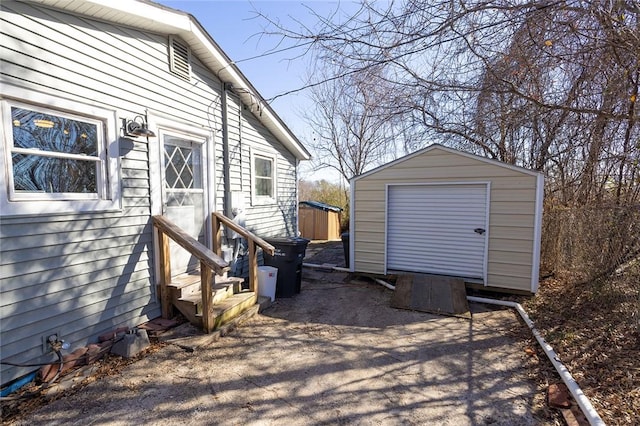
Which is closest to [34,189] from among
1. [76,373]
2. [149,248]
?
[149,248]

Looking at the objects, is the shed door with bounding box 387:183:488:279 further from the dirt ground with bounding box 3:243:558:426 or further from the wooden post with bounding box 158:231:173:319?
the wooden post with bounding box 158:231:173:319

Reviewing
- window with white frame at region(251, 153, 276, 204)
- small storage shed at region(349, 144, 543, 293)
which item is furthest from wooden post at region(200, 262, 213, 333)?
small storage shed at region(349, 144, 543, 293)

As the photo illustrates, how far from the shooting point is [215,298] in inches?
166

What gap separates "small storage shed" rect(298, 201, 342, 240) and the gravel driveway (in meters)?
7.99

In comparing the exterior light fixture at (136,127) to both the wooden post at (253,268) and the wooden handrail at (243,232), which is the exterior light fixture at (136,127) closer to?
the wooden handrail at (243,232)

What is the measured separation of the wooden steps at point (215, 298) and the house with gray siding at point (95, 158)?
0.87 ft

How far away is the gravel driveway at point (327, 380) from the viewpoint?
246 centimetres

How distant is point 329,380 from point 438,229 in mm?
3823

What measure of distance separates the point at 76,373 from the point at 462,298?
4964mm

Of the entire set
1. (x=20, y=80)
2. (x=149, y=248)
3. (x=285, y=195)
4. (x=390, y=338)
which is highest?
(x=20, y=80)

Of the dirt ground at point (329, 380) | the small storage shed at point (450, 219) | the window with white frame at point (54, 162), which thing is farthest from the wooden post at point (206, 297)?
the small storage shed at point (450, 219)

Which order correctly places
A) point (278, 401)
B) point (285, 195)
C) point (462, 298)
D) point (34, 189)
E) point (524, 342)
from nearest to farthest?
point (278, 401) → point (34, 189) → point (524, 342) → point (462, 298) → point (285, 195)

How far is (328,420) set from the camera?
242 cm

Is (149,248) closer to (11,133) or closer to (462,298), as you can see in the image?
(11,133)
